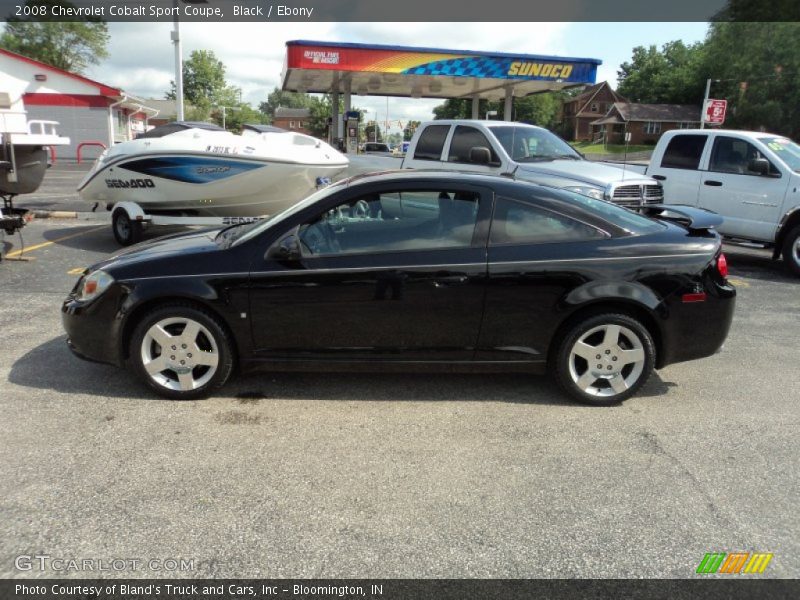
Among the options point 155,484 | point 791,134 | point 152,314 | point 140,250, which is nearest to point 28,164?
point 140,250

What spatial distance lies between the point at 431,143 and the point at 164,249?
21.8 ft

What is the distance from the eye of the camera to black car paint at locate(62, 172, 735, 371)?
156 inches

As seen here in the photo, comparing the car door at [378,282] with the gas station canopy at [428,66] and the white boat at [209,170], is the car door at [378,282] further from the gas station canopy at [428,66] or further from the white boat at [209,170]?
the gas station canopy at [428,66]

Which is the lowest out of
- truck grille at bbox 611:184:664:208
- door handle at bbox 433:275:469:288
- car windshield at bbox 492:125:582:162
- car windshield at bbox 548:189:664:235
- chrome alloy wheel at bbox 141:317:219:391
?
chrome alloy wheel at bbox 141:317:219:391

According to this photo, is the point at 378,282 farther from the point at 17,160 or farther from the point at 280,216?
the point at 17,160

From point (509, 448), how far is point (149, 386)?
8.16 feet

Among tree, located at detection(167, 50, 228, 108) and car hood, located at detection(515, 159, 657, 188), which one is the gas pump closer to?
car hood, located at detection(515, 159, 657, 188)

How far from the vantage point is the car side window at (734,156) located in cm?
880

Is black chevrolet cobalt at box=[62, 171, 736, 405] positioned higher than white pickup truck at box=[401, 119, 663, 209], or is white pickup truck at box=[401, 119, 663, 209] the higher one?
white pickup truck at box=[401, 119, 663, 209]

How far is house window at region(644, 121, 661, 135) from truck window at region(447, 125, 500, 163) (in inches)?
2865

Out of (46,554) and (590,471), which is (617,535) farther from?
(46,554)

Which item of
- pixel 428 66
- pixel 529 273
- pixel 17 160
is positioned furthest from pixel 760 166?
pixel 428 66

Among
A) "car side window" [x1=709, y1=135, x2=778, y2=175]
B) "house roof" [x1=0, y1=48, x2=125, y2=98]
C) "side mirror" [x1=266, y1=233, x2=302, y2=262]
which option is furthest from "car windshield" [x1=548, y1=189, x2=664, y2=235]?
"house roof" [x1=0, y1=48, x2=125, y2=98]

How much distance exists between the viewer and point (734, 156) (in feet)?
29.8
